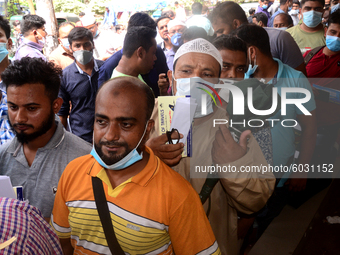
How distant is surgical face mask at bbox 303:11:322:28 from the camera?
4609 millimetres

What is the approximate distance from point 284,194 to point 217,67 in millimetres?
1523

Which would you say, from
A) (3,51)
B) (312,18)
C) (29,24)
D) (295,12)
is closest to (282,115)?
(3,51)

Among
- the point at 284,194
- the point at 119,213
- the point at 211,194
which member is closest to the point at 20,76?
the point at 119,213

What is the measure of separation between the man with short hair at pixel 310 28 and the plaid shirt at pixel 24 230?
190 inches

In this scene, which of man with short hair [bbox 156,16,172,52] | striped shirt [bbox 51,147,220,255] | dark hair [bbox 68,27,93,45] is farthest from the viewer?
man with short hair [bbox 156,16,172,52]

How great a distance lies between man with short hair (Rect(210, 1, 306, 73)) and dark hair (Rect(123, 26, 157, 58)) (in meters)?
0.98

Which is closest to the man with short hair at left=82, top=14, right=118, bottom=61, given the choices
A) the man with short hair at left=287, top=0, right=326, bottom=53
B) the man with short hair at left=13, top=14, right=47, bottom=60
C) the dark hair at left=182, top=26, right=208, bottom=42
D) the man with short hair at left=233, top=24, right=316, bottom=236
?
the man with short hair at left=13, top=14, right=47, bottom=60

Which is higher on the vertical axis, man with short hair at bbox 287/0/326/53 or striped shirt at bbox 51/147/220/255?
man with short hair at bbox 287/0/326/53

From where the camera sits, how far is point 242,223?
2.09 metres

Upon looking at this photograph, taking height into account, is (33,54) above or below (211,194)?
above

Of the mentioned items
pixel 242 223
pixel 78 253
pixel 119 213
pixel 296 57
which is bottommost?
pixel 242 223

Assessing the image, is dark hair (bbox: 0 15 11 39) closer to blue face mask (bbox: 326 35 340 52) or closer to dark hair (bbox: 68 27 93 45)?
dark hair (bbox: 68 27 93 45)

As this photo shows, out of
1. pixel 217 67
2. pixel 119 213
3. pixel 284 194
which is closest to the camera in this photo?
pixel 119 213

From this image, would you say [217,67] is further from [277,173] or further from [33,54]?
[33,54]
